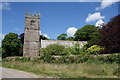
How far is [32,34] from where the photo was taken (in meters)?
39.0

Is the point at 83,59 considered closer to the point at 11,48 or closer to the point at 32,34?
the point at 32,34

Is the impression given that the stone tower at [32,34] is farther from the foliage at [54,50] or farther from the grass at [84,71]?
the grass at [84,71]

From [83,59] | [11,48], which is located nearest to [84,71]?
[83,59]

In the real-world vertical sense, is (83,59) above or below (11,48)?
below

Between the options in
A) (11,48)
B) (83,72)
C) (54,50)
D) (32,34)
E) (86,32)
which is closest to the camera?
(83,72)

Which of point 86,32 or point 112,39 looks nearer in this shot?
point 112,39

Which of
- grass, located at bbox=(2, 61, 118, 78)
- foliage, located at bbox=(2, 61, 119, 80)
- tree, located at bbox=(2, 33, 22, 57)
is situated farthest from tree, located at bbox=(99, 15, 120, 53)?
tree, located at bbox=(2, 33, 22, 57)

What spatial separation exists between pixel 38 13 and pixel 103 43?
2455 centimetres

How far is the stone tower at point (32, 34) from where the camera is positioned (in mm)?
38041

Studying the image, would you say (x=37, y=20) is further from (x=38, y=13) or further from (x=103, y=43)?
(x=103, y=43)

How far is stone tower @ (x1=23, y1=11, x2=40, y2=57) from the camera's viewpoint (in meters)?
38.0

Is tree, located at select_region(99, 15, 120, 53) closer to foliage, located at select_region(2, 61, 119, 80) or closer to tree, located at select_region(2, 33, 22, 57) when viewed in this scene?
foliage, located at select_region(2, 61, 119, 80)

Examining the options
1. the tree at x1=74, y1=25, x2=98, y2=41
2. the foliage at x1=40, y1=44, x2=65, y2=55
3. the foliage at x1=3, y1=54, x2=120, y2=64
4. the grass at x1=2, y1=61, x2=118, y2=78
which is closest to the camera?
the grass at x1=2, y1=61, x2=118, y2=78

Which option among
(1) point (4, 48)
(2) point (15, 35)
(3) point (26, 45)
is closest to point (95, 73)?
(3) point (26, 45)
